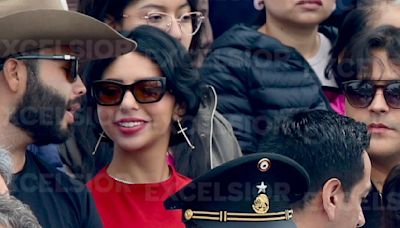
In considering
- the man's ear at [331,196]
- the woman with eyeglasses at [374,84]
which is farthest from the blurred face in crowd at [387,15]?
the man's ear at [331,196]

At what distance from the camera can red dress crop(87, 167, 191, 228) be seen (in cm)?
465

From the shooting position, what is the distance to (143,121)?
477cm

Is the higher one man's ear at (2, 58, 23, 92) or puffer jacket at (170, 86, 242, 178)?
man's ear at (2, 58, 23, 92)

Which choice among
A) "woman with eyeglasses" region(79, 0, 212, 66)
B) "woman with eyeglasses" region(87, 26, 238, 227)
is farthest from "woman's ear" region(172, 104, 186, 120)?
"woman with eyeglasses" region(79, 0, 212, 66)

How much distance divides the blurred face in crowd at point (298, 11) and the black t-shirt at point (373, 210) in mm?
772

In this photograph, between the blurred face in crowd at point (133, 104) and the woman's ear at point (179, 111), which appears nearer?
the blurred face in crowd at point (133, 104)

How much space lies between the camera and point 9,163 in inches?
144

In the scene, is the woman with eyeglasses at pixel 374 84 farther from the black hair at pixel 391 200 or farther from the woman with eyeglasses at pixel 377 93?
the black hair at pixel 391 200

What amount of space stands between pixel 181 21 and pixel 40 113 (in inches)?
37.1

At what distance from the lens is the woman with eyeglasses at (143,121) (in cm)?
468

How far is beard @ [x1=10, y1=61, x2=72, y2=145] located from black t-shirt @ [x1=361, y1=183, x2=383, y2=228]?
121cm

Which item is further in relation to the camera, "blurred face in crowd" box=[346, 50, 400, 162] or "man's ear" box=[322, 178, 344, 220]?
"blurred face in crowd" box=[346, 50, 400, 162]

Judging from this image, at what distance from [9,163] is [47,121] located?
36.5 inches

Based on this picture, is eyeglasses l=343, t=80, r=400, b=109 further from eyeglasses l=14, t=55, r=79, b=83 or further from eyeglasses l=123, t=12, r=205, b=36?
eyeglasses l=14, t=55, r=79, b=83
